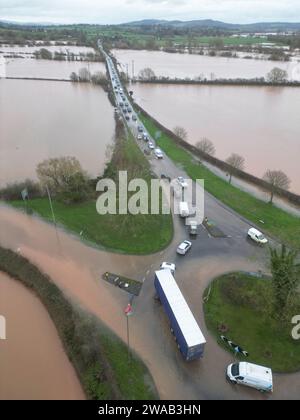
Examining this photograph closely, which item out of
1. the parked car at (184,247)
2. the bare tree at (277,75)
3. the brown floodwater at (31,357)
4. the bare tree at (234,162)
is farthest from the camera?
the bare tree at (277,75)

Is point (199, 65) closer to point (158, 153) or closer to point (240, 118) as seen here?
point (240, 118)

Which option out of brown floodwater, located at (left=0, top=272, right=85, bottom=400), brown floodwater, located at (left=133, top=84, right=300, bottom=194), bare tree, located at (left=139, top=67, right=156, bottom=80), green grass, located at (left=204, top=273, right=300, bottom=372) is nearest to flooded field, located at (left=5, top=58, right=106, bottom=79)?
bare tree, located at (left=139, top=67, right=156, bottom=80)

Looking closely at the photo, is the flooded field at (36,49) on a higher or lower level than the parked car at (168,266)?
higher

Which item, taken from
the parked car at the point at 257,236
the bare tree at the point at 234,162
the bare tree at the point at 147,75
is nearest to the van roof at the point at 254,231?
the parked car at the point at 257,236

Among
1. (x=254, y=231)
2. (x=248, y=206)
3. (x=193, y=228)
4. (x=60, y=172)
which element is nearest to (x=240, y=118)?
(x=248, y=206)

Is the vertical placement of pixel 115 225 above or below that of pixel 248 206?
below

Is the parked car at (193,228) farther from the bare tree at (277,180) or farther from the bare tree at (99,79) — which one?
the bare tree at (99,79)
